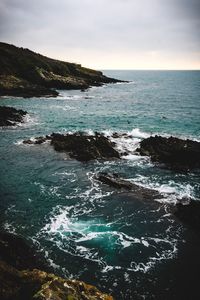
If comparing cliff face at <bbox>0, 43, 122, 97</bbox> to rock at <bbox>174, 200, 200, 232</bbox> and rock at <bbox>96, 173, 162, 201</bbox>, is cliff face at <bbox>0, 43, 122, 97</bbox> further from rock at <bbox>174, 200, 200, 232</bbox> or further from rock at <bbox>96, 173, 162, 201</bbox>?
rock at <bbox>174, 200, 200, 232</bbox>

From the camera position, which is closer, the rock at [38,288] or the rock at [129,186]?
the rock at [38,288]

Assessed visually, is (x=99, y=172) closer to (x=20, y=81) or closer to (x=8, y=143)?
(x=8, y=143)

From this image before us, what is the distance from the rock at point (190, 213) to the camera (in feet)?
57.2

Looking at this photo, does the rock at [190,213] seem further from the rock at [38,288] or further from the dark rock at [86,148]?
the dark rock at [86,148]

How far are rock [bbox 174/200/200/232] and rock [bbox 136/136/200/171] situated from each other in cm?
815

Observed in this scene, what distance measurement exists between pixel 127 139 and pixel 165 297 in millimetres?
26220

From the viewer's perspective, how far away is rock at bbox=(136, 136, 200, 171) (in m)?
27.5

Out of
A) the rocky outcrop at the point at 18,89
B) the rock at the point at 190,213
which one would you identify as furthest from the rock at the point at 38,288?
the rocky outcrop at the point at 18,89

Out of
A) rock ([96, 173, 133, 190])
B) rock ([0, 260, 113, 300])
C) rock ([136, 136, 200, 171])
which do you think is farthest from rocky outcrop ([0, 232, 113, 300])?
rock ([136, 136, 200, 171])

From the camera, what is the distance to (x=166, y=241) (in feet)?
51.7

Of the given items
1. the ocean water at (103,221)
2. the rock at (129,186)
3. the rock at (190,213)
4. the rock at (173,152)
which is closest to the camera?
the ocean water at (103,221)

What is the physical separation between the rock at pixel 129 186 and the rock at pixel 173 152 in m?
6.03

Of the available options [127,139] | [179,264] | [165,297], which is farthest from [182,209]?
[127,139]

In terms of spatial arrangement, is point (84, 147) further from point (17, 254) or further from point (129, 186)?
point (17, 254)
